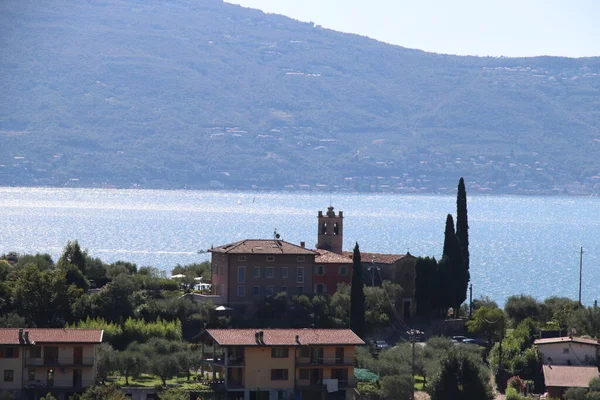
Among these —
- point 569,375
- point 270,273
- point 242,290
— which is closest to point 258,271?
point 270,273

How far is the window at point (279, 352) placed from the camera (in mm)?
45062

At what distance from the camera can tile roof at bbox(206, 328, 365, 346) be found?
148ft

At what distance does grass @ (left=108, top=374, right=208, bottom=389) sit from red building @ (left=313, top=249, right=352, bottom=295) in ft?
52.4

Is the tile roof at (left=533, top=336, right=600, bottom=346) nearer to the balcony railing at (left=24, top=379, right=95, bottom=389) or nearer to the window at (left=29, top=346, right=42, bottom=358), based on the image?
the balcony railing at (left=24, top=379, right=95, bottom=389)

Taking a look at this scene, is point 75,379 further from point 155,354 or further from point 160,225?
point 160,225

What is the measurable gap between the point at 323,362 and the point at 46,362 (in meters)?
8.90

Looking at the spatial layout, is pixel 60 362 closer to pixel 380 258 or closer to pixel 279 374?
pixel 279 374

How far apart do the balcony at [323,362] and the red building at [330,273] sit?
1721cm

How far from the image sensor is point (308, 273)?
203ft

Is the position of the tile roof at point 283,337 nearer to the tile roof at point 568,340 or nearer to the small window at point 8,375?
the small window at point 8,375

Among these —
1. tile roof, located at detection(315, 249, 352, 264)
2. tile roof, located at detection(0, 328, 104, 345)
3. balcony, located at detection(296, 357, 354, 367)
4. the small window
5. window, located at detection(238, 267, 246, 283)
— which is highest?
tile roof, located at detection(315, 249, 352, 264)

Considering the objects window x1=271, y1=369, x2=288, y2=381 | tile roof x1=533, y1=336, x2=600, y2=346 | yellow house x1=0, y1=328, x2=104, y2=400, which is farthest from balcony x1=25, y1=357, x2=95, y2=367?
tile roof x1=533, y1=336, x2=600, y2=346

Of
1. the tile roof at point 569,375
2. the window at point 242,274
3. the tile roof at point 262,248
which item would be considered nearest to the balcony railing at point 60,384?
the tile roof at point 569,375

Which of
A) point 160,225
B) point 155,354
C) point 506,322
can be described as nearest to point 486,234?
point 160,225
